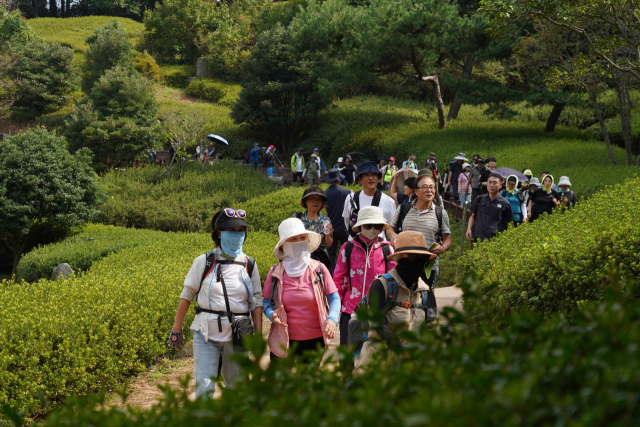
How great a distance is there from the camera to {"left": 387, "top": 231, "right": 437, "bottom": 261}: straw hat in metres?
3.80

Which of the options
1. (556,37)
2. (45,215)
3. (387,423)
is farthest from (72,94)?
(387,423)

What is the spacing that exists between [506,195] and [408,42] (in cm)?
1287

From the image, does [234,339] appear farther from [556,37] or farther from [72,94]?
[72,94]

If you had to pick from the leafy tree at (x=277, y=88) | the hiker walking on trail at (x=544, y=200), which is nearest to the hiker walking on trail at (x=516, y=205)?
the hiker walking on trail at (x=544, y=200)

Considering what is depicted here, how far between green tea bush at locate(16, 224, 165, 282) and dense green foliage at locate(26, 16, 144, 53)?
38.0 meters

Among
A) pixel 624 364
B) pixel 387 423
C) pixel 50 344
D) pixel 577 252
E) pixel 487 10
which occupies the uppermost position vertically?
pixel 487 10

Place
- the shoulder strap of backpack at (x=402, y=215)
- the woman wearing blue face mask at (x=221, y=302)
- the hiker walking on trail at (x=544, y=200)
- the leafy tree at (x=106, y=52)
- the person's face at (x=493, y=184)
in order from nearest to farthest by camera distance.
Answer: the woman wearing blue face mask at (x=221, y=302) < the shoulder strap of backpack at (x=402, y=215) < the person's face at (x=493, y=184) < the hiker walking on trail at (x=544, y=200) < the leafy tree at (x=106, y=52)

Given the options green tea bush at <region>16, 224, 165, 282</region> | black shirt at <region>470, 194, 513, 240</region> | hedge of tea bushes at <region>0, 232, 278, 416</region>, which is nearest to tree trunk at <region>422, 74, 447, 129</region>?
green tea bush at <region>16, 224, 165, 282</region>

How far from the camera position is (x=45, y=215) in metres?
16.3

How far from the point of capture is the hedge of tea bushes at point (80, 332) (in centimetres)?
520

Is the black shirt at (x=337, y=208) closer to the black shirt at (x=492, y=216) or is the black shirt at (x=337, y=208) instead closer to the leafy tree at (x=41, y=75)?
the black shirt at (x=492, y=216)

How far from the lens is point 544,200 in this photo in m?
10.3

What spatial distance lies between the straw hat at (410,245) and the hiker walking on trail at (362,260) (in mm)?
946

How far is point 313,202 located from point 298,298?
1.96 m
